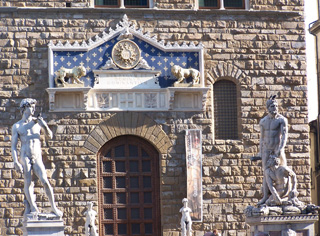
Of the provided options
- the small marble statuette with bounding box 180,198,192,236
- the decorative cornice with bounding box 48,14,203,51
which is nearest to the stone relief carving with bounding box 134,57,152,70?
the decorative cornice with bounding box 48,14,203,51

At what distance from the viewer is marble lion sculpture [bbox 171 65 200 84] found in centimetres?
2591

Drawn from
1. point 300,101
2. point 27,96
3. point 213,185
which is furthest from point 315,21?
point 27,96

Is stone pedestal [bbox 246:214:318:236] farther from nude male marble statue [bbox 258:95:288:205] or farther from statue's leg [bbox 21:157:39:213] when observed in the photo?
statue's leg [bbox 21:157:39:213]

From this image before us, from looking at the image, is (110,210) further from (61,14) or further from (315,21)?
(315,21)

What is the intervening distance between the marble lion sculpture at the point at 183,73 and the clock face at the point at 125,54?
108cm

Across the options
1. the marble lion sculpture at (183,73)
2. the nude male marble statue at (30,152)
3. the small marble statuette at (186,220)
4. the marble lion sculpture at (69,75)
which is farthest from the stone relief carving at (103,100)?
the nude male marble statue at (30,152)

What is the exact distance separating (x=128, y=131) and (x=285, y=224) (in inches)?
246

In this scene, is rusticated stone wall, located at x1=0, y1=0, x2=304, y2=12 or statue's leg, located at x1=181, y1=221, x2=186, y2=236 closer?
statue's leg, located at x1=181, y1=221, x2=186, y2=236

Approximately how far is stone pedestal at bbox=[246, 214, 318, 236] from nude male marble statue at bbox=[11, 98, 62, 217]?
4.62m

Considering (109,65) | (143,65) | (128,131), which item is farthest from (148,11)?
(128,131)

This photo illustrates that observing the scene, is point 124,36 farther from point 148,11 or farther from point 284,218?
point 284,218

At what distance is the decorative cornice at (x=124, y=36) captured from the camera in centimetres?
2572

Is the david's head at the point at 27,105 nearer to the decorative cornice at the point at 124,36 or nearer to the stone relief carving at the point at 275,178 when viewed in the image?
the decorative cornice at the point at 124,36

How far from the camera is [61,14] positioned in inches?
1021
